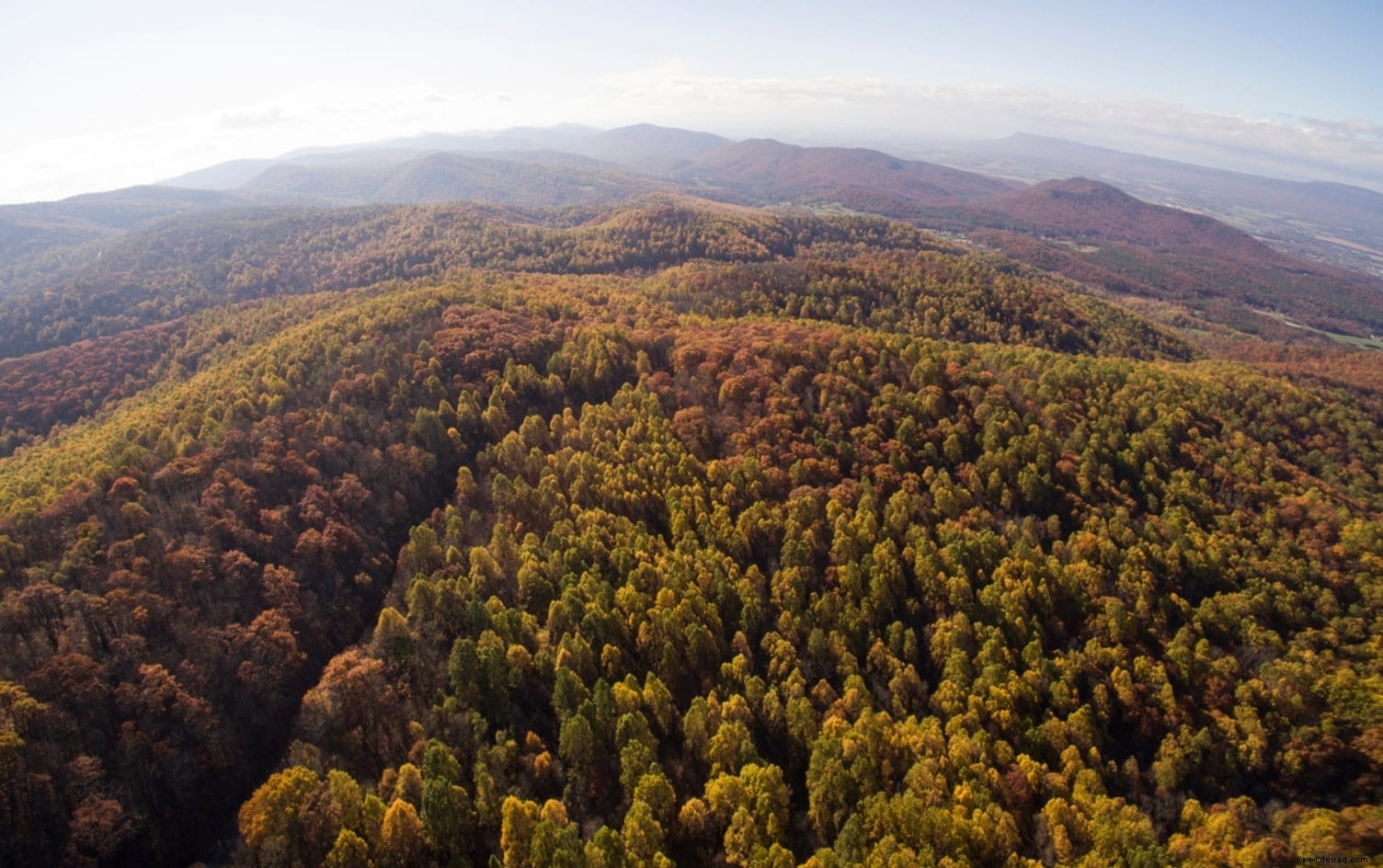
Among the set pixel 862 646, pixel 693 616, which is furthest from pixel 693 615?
pixel 862 646

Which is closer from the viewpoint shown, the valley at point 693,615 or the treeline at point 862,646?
the treeline at point 862,646

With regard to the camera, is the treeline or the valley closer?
the treeline

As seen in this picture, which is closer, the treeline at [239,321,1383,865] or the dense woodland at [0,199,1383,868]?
the treeline at [239,321,1383,865]

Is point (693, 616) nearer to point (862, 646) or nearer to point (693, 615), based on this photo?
point (693, 615)

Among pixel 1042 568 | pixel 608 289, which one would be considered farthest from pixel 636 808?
pixel 608 289

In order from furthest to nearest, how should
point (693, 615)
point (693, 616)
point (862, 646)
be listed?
point (862, 646), point (693, 615), point (693, 616)

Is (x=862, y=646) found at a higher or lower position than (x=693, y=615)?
lower

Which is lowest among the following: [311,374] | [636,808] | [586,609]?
[636,808]

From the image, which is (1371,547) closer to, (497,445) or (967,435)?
(967,435)
